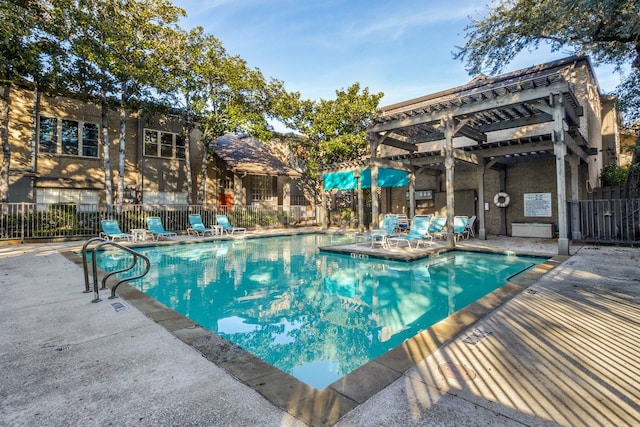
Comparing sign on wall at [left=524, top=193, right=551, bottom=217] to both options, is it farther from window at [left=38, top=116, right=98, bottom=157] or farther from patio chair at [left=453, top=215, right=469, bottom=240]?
window at [left=38, top=116, right=98, bottom=157]

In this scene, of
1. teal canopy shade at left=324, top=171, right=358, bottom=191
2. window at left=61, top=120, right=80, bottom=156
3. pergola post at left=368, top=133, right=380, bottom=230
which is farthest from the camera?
teal canopy shade at left=324, top=171, right=358, bottom=191

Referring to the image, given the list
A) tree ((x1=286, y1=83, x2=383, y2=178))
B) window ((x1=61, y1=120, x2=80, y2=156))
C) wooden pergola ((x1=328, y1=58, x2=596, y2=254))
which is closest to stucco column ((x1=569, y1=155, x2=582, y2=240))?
wooden pergola ((x1=328, y1=58, x2=596, y2=254))

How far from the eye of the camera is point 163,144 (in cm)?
1838

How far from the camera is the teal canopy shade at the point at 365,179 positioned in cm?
1566

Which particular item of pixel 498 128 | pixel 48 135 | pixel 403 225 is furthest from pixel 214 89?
pixel 498 128

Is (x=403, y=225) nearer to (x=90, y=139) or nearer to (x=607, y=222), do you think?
(x=607, y=222)

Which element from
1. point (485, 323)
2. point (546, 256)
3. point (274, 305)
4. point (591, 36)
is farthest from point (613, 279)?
point (591, 36)

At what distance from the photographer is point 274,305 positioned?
5.45m

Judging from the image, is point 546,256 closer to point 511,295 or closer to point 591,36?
point 511,295

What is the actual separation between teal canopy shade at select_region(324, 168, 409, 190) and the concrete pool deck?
11737 mm

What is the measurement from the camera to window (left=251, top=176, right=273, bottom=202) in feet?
71.6

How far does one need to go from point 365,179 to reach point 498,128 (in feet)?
22.4

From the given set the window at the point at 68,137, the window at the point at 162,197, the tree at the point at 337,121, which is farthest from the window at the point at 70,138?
the tree at the point at 337,121

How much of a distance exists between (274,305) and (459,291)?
11.7 feet
